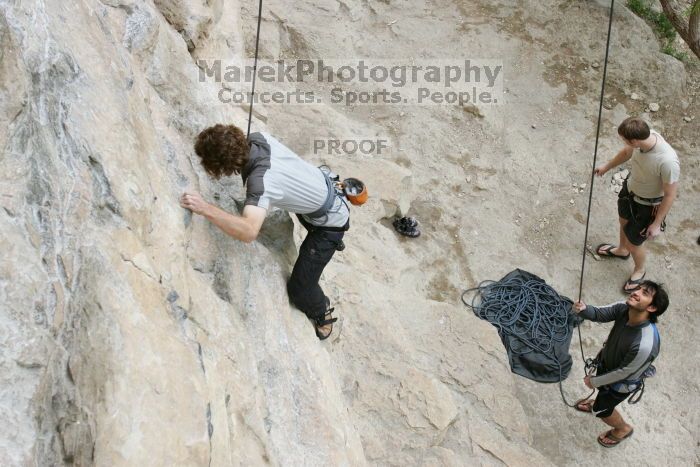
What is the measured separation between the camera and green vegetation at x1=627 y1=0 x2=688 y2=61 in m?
9.20

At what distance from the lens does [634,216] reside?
6.09 m

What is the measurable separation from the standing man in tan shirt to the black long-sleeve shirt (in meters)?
0.37

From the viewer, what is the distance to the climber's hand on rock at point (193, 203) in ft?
10.2

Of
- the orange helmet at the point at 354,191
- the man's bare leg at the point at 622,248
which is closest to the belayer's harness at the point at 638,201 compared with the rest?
the man's bare leg at the point at 622,248

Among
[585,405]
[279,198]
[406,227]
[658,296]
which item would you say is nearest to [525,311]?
[585,405]

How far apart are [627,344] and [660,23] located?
7163mm

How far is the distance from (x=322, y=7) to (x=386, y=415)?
6153 mm

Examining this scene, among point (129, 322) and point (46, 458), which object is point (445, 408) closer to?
point (129, 322)

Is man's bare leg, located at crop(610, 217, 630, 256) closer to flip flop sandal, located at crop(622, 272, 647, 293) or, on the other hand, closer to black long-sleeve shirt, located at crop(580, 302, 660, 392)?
flip flop sandal, located at crop(622, 272, 647, 293)

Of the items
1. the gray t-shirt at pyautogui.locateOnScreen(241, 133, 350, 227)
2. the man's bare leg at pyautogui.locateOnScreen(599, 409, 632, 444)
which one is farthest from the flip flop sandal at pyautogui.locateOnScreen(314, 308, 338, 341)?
the man's bare leg at pyautogui.locateOnScreen(599, 409, 632, 444)

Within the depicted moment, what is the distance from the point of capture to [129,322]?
2387 millimetres

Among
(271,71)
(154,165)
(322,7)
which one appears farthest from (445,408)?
(322,7)

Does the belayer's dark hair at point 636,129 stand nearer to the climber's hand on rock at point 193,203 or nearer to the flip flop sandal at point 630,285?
the flip flop sandal at point 630,285

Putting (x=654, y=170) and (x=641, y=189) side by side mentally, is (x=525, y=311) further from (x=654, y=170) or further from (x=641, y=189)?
(x=654, y=170)
